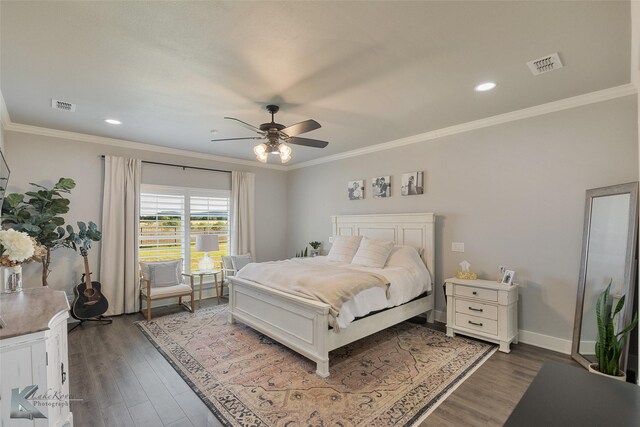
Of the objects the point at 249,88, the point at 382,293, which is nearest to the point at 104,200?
the point at 249,88

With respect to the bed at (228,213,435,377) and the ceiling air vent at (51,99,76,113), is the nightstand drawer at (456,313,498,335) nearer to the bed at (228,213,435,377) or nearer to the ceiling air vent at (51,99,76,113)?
the bed at (228,213,435,377)

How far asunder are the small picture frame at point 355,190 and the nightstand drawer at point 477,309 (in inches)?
95.2

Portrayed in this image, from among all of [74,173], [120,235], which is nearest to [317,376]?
[120,235]

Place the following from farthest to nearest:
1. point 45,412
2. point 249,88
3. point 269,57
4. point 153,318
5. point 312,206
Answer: point 312,206, point 153,318, point 249,88, point 269,57, point 45,412

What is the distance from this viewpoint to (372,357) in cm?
316

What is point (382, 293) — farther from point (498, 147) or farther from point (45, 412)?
point (45, 412)

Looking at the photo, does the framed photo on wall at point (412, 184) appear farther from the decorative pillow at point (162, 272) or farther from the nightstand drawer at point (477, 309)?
the decorative pillow at point (162, 272)

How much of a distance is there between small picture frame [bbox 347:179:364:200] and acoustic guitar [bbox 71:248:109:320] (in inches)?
166

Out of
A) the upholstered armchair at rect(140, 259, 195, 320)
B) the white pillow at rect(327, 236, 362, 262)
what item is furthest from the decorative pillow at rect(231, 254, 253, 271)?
the white pillow at rect(327, 236, 362, 262)

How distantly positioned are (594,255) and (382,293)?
2168 millimetres

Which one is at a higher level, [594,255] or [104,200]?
[104,200]

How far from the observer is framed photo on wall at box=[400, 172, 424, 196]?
448cm

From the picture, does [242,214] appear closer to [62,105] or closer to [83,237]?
[83,237]

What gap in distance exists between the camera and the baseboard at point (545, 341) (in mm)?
3232
